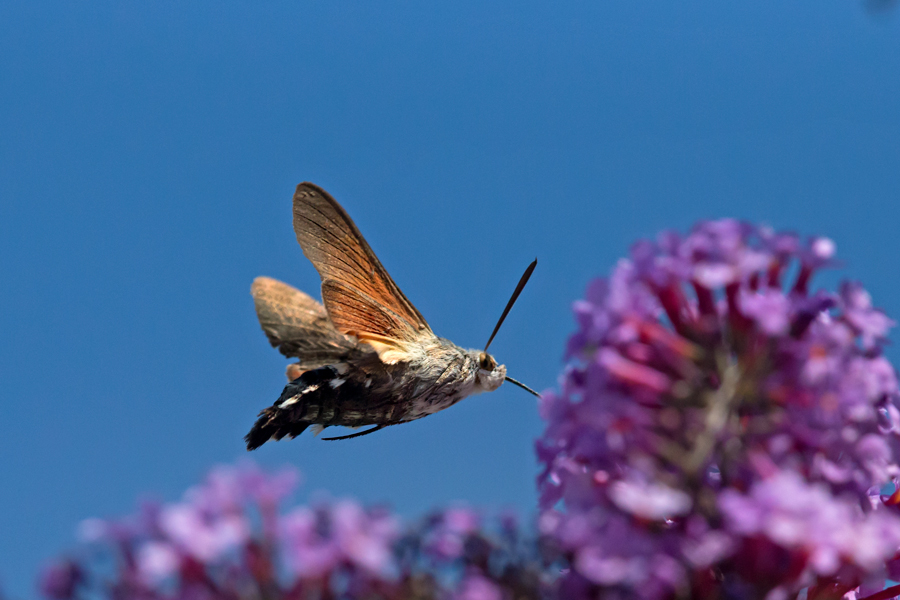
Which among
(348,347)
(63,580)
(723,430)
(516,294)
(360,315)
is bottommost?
(63,580)

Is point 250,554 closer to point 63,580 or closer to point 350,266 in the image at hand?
point 63,580

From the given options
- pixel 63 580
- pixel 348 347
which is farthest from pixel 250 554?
pixel 348 347

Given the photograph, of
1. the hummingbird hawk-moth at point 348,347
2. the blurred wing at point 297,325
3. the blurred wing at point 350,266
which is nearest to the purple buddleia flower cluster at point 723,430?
the hummingbird hawk-moth at point 348,347

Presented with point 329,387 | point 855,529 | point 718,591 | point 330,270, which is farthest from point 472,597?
point 330,270

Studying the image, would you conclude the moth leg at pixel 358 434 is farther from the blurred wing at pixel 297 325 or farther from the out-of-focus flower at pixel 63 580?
the out-of-focus flower at pixel 63 580

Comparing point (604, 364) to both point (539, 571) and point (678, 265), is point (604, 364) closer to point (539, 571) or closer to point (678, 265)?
point (678, 265)

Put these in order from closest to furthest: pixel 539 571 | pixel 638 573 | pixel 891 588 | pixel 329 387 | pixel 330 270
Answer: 1. pixel 638 573
2. pixel 539 571
3. pixel 891 588
4. pixel 329 387
5. pixel 330 270

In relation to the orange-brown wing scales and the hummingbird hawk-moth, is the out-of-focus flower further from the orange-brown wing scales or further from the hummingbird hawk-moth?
the orange-brown wing scales
